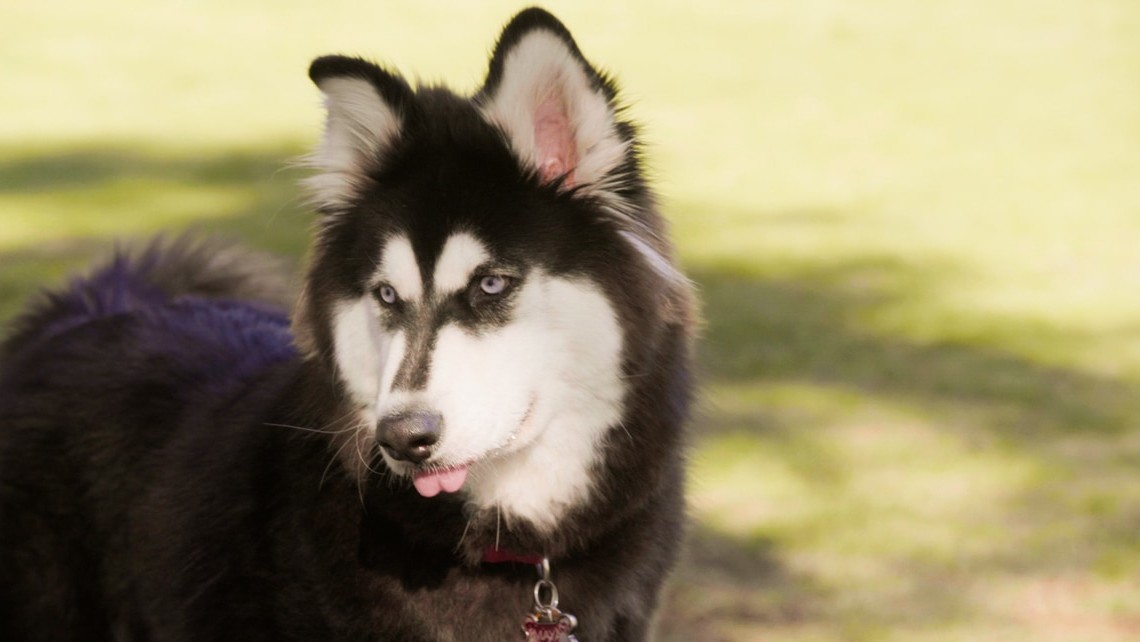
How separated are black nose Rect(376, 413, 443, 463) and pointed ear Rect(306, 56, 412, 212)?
694 mm

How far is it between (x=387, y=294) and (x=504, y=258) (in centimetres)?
27

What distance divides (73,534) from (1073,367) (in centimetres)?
515

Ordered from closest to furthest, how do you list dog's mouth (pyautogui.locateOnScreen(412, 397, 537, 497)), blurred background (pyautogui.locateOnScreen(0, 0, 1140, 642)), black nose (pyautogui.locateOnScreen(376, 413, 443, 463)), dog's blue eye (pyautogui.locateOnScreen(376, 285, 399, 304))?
1. black nose (pyautogui.locateOnScreen(376, 413, 443, 463))
2. dog's mouth (pyautogui.locateOnScreen(412, 397, 537, 497))
3. dog's blue eye (pyautogui.locateOnScreen(376, 285, 399, 304))
4. blurred background (pyautogui.locateOnScreen(0, 0, 1140, 642))

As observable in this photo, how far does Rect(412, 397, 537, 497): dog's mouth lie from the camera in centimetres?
294

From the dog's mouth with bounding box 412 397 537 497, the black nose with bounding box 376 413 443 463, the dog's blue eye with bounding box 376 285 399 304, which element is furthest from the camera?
the dog's blue eye with bounding box 376 285 399 304

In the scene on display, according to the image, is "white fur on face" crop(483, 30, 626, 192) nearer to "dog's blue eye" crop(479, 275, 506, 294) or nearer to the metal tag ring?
"dog's blue eye" crop(479, 275, 506, 294)

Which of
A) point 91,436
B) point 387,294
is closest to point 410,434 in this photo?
point 387,294

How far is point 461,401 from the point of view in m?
2.84

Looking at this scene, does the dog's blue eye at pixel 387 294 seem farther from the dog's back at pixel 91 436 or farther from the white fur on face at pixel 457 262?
the dog's back at pixel 91 436

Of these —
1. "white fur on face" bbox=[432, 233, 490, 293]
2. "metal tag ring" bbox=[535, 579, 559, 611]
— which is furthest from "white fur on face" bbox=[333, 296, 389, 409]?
"metal tag ring" bbox=[535, 579, 559, 611]

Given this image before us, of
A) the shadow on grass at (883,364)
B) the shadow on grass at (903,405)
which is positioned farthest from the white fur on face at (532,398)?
the shadow on grass at (883,364)

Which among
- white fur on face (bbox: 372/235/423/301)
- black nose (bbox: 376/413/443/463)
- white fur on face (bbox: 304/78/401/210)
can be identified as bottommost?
black nose (bbox: 376/413/443/463)

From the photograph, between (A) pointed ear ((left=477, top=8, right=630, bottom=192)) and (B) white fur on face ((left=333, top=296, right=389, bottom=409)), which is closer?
(A) pointed ear ((left=477, top=8, right=630, bottom=192))

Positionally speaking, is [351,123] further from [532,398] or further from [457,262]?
[532,398]
